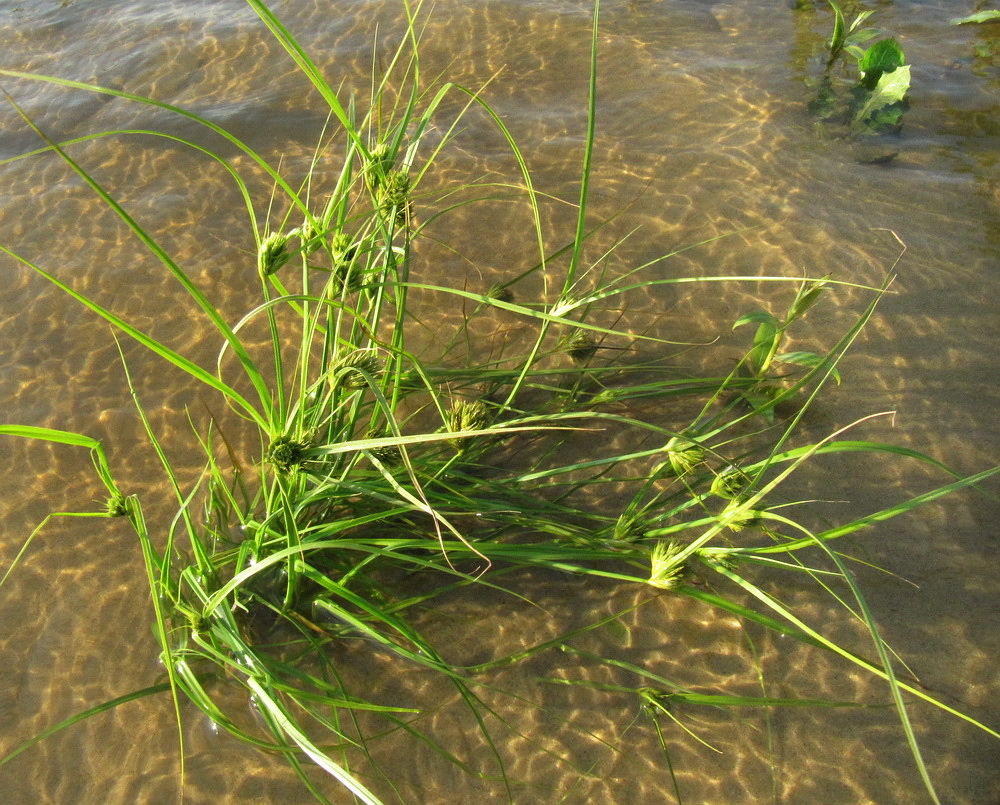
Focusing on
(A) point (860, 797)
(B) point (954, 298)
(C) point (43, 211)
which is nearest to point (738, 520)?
(A) point (860, 797)

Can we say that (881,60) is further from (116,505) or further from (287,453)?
(116,505)

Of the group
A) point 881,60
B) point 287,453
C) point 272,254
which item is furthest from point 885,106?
point 287,453

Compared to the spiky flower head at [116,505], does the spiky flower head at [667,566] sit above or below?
below

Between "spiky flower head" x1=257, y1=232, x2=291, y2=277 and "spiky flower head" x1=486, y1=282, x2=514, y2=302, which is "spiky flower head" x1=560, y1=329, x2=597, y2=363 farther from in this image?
"spiky flower head" x1=257, y1=232, x2=291, y2=277

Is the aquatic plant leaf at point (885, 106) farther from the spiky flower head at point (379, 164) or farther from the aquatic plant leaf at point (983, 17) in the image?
the spiky flower head at point (379, 164)

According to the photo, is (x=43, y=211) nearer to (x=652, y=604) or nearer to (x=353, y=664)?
(x=353, y=664)

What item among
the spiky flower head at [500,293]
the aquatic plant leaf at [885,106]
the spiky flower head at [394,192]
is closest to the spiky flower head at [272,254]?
the spiky flower head at [394,192]
